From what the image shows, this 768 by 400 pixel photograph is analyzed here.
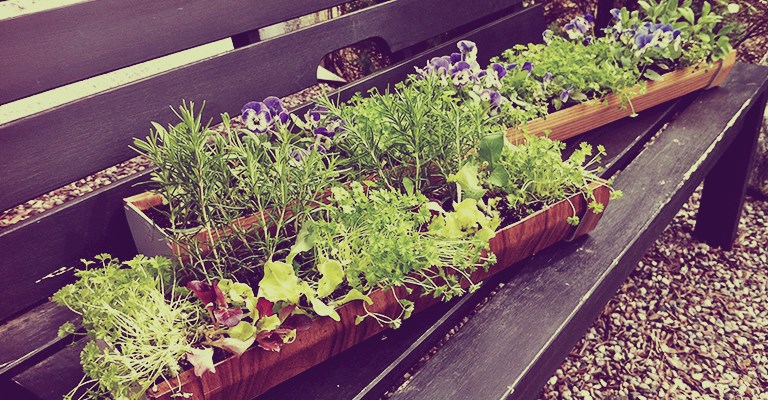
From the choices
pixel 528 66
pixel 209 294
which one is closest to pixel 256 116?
pixel 209 294

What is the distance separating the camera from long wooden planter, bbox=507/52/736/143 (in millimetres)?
1649

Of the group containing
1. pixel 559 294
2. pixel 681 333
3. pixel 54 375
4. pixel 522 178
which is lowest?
pixel 681 333

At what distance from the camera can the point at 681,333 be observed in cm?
222

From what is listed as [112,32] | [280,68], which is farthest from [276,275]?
[280,68]

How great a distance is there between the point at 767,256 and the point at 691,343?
77 cm

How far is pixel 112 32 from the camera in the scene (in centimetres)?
130

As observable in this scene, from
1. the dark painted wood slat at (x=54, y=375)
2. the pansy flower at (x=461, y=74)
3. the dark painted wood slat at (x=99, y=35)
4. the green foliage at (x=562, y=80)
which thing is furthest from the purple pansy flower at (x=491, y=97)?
the dark painted wood slat at (x=54, y=375)

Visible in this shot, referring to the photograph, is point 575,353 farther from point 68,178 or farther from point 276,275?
point 68,178

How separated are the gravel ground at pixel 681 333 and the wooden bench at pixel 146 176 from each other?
753mm

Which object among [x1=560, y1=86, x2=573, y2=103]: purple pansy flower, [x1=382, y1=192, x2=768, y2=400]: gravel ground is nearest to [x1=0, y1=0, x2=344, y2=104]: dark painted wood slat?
[x1=560, y1=86, x2=573, y2=103]: purple pansy flower

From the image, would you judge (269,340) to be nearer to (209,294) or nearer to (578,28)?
(209,294)

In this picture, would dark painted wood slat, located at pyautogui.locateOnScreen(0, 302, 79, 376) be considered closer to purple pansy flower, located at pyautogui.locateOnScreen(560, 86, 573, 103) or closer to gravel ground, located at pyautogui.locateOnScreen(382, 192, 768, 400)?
purple pansy flower, located at pyautogui.locateOnScreen(560, 86, 573, 103)

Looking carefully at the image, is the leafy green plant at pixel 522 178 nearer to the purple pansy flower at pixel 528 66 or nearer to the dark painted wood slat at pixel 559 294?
the dark painted wood slat at pixel 559 294

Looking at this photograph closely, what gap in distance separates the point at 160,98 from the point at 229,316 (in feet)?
2.42
